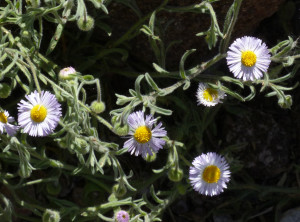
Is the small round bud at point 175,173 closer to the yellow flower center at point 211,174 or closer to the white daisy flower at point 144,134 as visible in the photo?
the white daisy flower at point 144,134

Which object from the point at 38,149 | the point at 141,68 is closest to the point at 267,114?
the point at 141,68

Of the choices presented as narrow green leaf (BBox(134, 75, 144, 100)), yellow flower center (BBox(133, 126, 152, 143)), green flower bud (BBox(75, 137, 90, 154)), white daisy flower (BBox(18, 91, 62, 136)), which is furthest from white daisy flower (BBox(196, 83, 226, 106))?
white daisy flower (BBox(18, 91, 62, 136))

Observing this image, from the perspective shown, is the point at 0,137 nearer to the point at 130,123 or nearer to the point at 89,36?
the point at 130,123

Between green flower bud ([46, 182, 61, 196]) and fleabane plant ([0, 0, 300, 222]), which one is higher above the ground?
fleabane plant ([0, 0, 300, 222])

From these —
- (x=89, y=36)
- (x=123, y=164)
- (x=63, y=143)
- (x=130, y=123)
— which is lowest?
(x=63, y=143)

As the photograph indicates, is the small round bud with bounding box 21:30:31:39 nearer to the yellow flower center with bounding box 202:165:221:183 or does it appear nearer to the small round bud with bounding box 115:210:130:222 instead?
the small round bud with bounding box 115:210:130:222

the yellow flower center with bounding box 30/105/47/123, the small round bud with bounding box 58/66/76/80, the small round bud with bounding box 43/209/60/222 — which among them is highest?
the small round bud with bounding box 58/66/76/80

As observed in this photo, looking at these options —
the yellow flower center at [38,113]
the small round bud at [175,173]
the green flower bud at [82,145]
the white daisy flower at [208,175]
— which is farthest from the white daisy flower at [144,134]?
the yellow flower center at [38,113]

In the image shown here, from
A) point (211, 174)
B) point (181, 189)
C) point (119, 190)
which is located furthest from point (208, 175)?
point (119, 190)
